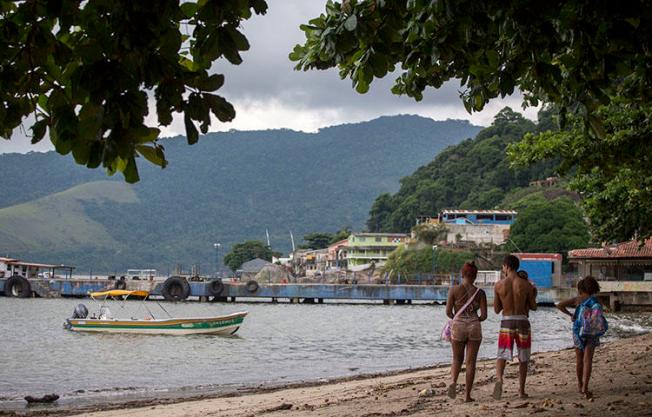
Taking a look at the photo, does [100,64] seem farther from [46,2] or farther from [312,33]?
[312,33]

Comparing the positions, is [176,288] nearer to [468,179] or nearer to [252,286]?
[252,286]

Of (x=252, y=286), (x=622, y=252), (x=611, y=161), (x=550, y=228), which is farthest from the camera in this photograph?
(x=550, y=228)

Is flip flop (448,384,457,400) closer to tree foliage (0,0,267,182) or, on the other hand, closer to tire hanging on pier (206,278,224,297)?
tree foliage (0,0,267,182)

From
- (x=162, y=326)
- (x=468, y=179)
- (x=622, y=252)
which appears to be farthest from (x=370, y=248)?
(x=162, y=326)

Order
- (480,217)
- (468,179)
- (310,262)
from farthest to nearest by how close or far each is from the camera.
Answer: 1. (310,262)
2. (468,179)
3. (480,217)

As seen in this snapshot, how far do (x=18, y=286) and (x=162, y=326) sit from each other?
49.7 metres

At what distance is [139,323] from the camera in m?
31.9

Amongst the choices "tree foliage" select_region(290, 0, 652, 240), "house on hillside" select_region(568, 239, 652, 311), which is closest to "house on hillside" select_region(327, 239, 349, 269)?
"house on hillside" select_region(568, 239, 652, 311)

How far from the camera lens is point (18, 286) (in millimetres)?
76188

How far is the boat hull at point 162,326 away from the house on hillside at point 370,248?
7948 centimetres

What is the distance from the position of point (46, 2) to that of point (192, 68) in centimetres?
77

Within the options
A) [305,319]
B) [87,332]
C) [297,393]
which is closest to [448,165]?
[305,319]

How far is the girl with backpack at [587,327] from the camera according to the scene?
841cm

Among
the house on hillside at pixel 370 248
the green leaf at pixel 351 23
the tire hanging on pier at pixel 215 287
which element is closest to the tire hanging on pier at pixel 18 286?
the tire hanging on pier at pixel 215 287
